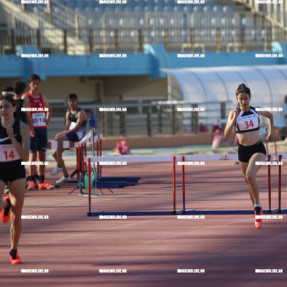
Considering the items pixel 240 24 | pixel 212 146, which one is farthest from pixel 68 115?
pixel 240 24

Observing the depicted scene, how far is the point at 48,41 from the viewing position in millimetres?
30469

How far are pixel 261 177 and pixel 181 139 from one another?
9560mm

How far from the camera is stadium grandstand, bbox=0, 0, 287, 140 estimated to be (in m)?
27.3

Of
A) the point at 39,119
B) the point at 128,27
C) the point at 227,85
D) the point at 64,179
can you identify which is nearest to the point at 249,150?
the point at 39,119

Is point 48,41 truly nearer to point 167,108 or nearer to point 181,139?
point 167,108

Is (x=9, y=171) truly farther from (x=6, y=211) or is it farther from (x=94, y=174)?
(x=94, y=174)

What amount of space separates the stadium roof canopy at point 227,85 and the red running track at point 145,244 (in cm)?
1413

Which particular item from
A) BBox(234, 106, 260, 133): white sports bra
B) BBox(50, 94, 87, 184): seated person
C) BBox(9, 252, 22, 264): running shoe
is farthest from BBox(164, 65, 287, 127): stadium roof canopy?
BBox(9, 252, 22, 264): running shoe

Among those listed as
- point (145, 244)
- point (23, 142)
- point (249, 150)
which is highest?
point (23, 142)

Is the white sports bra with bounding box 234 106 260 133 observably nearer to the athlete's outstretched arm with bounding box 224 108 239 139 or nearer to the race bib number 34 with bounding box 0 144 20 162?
the athlete's outstretched arm with bounding box 224 108 239 139

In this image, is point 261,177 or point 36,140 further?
point 261,177

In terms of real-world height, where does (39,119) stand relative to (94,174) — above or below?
above

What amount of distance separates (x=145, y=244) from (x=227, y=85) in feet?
63.3

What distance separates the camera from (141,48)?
1233 inches
